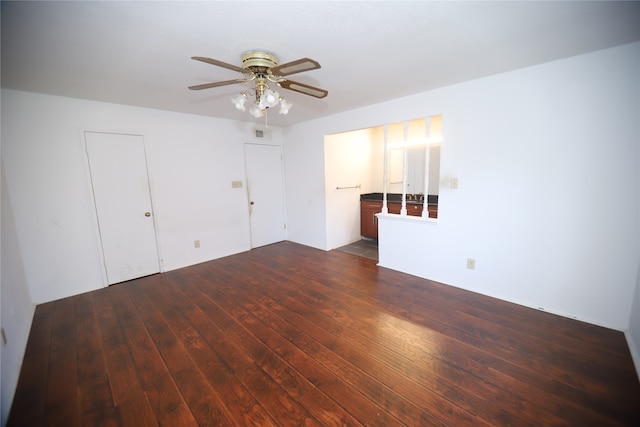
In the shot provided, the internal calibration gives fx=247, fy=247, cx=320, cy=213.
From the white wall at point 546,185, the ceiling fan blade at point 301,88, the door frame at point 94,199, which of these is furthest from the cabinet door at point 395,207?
the door frame at point 94,199

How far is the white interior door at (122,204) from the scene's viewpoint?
316 centimetres

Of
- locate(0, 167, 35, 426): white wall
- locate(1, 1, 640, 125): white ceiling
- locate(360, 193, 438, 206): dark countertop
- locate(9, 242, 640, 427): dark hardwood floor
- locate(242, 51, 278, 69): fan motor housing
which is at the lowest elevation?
locate(9, 242, 640, 427): dark hardwood floor

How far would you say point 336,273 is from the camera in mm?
3539

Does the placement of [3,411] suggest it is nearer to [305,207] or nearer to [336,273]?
[336,273]

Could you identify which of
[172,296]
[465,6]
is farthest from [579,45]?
[172,296]

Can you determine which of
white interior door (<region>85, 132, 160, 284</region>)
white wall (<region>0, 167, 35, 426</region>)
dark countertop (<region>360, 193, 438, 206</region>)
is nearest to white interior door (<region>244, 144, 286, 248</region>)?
white interior door (<region>85, 132, 160, 284</region>)

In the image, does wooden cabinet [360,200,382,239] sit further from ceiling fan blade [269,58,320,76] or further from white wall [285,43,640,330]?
ceiling fan blade [269,58,320,76]

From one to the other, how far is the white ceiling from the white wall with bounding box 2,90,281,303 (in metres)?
0.44

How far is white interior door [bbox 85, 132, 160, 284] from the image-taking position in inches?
124

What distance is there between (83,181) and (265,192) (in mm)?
2621

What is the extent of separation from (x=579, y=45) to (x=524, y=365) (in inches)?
98.1

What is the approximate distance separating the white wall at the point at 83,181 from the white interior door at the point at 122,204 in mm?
93

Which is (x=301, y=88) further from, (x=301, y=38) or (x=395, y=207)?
(x=395, y=207)

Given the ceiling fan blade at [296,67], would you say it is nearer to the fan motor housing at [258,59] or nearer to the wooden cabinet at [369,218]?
the fan motor housing at [258,59]
